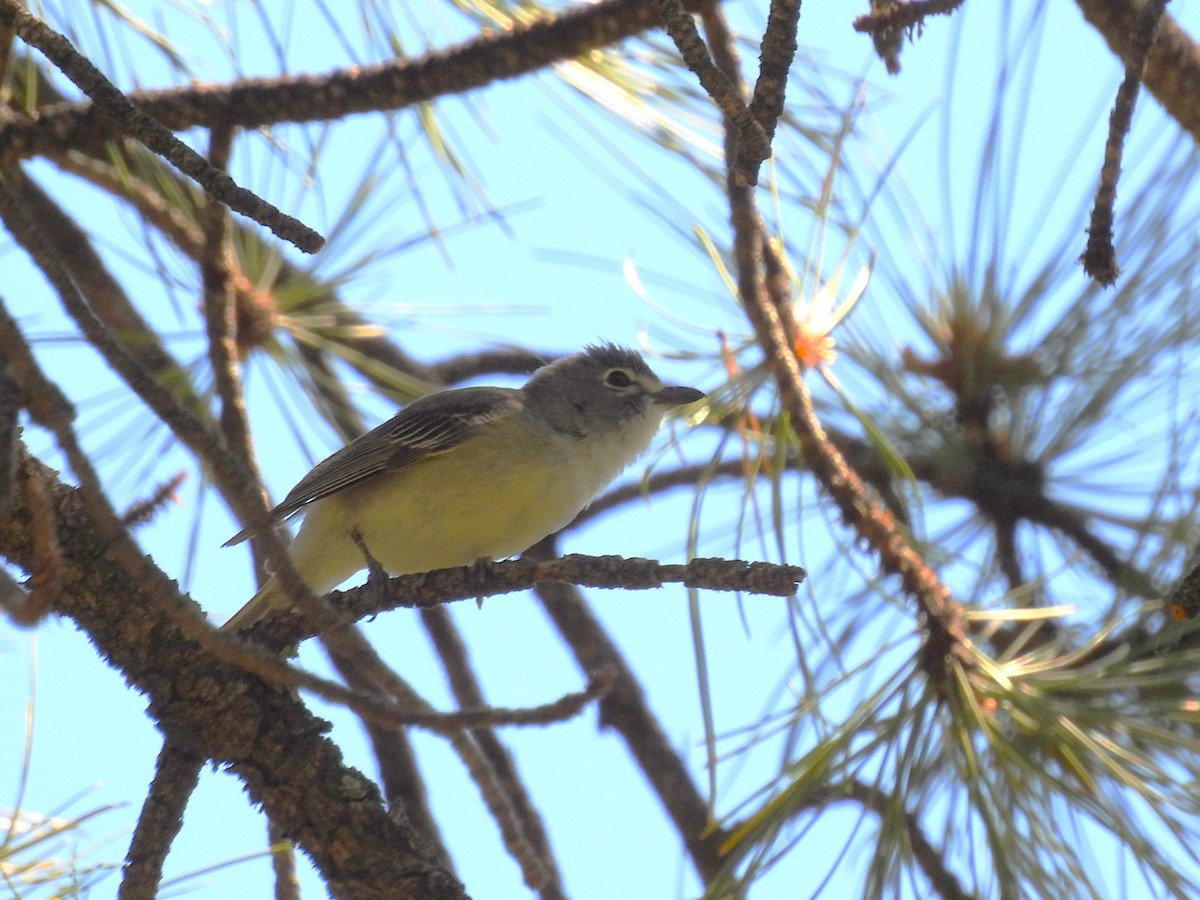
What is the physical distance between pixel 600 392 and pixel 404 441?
2.83ft

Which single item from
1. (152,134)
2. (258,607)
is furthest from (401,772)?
(152,134)

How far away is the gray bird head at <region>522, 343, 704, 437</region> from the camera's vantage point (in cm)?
479

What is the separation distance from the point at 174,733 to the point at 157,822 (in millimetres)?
219

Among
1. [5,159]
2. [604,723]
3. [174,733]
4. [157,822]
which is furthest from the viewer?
[604,723]

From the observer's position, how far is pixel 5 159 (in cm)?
364

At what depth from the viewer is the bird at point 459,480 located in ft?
14.1

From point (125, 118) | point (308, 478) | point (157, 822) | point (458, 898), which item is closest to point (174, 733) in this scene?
point (157, 822)

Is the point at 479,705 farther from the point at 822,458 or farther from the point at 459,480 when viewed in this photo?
the point at 822,458

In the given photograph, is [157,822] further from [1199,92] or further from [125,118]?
[1199,92]

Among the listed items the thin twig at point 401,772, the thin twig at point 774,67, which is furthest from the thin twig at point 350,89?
the thin twig at point 401,772

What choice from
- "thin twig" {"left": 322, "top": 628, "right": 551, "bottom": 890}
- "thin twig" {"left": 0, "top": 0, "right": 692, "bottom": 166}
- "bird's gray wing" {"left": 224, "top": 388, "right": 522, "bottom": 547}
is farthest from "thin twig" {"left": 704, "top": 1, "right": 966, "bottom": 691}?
"bird's gray wing" {"left": 224, "top": 388, "right": 522, "bottom": 547}

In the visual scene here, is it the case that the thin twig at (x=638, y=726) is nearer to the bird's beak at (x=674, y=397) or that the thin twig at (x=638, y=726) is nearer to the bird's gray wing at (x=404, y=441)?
the bird's gray wing at (x=404, y=441)

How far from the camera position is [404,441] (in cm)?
461

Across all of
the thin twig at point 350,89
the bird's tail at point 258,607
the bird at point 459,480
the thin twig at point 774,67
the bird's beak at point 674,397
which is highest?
the thin twig at point 350,89
